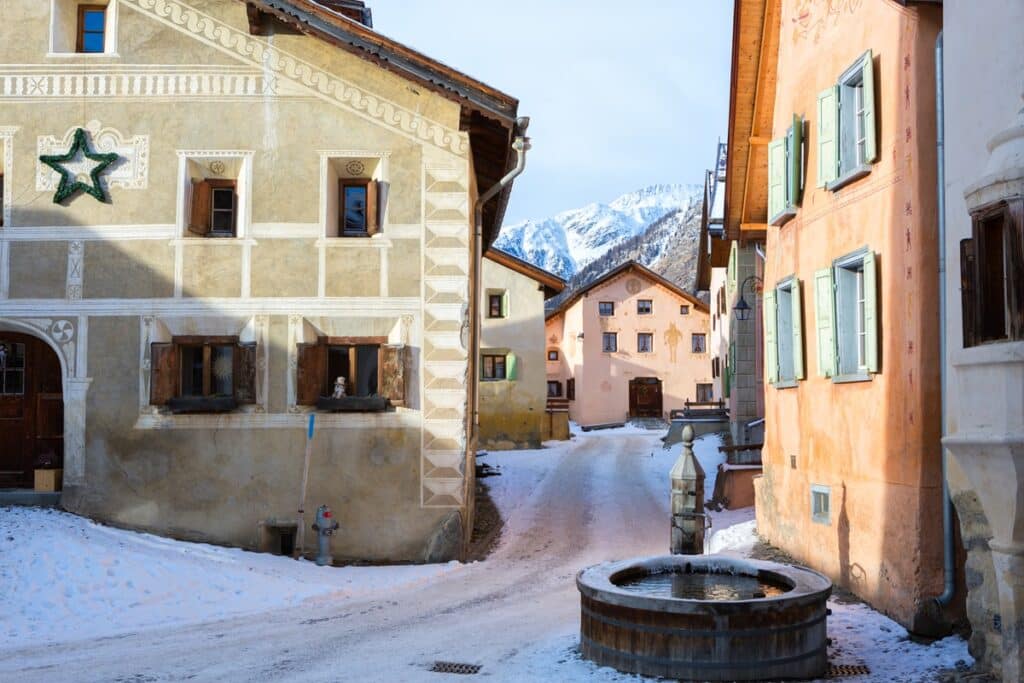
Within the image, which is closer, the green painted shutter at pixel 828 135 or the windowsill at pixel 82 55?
the green painted shutter at pixel 828 135

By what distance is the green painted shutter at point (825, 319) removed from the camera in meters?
12.7

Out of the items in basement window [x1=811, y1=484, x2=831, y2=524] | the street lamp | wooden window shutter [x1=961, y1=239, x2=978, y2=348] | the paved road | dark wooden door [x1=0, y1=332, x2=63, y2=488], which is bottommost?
the paved road

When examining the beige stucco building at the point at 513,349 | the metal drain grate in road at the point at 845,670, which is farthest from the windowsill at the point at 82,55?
the beige stucco building at the point at 513,349

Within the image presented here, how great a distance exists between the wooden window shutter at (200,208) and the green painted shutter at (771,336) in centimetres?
886

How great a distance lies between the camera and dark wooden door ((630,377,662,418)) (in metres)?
48.9

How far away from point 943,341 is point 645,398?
3902 cm

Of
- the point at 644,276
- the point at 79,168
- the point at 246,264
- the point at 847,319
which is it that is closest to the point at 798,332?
the point at 847,319

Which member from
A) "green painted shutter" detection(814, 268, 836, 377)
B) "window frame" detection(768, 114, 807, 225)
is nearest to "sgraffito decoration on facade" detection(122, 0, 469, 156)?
"window frame" detection(768, 114, 807, 225)

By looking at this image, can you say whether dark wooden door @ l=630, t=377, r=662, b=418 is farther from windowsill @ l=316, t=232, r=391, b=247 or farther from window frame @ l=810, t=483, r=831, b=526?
window frame @ l=810, t=483, r=831, b=526

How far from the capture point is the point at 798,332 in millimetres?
14211

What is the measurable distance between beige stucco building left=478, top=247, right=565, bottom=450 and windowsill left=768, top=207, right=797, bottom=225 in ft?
58.9

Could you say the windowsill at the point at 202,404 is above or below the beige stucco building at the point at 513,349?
below

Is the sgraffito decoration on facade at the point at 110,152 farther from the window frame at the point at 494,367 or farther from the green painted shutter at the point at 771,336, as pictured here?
the window frame at the point at 494,367

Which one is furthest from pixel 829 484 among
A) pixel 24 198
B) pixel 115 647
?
pixel 24 198
